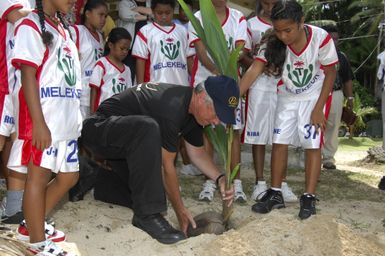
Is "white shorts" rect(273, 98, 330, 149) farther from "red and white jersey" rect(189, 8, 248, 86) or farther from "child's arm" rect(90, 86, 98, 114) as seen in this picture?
"child's arm" rect(90, 86, 98, 114)

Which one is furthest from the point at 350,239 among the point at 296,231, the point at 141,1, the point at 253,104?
the point at 141,1

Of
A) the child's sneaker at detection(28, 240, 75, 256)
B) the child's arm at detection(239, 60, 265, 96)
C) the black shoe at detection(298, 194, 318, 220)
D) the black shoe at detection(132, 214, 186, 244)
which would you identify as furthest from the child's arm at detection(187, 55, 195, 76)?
the child's sneaker at detection(28, 240, 75, 256)

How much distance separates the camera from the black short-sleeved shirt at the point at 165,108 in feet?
10.8

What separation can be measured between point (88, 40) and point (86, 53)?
4.8 inches

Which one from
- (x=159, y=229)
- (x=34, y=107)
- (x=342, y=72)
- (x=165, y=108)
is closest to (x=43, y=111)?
(x=34, y=107)

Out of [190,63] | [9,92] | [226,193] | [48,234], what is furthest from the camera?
[190,63]

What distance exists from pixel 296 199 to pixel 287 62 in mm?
1197

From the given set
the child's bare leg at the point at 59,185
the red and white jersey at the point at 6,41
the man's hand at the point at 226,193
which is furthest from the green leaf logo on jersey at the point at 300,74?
the red and white jersey at the point at 6,41

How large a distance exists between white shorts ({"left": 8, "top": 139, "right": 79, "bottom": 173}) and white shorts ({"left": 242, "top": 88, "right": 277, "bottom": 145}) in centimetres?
207

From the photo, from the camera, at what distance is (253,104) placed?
468 centimetres

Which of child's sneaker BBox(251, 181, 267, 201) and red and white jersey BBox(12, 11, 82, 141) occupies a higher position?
red and white jersey BBox(12, 11, 82, 141)

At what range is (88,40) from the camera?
4.83 meters

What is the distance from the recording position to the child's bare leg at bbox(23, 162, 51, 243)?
110 inches

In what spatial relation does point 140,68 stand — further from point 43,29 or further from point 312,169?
point 43,29
